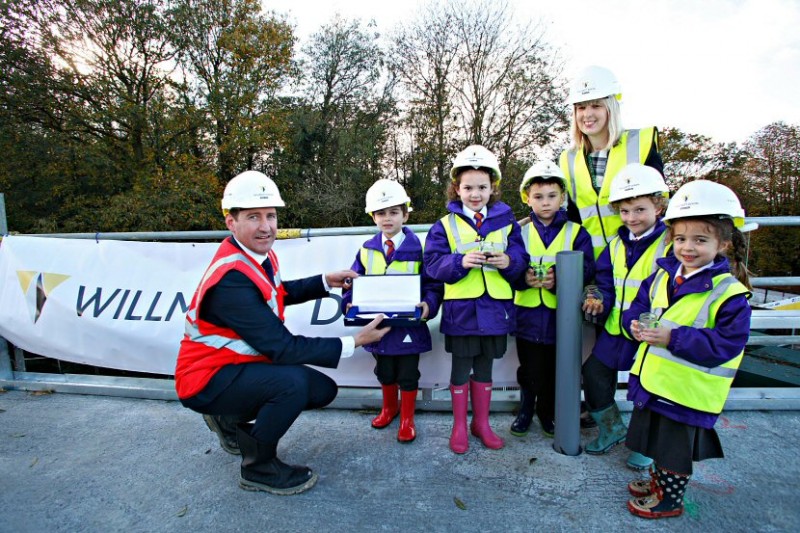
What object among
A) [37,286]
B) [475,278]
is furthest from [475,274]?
[37,286]

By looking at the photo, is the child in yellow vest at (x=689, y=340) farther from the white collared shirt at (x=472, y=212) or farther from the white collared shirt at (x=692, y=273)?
the white collared shirt at (x=472, y=212)

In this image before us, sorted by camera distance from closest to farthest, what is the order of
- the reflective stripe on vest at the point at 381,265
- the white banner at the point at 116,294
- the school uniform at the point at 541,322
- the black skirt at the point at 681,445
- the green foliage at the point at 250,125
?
the black skirt at the point at 681,445 → the school uniform at the point at 541,322 → the reflective stripe on vest at the point at 381,265 → the white banner at the point at 116,294 → the green foliage at the point at 250,125

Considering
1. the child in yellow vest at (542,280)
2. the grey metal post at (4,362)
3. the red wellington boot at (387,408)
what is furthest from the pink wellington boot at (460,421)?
the grey metal post at (4,362)

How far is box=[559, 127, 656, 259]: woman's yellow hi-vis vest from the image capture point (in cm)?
302

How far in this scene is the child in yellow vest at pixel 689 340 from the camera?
217cm

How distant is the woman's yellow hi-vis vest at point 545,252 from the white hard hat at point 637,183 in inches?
A: 15.6

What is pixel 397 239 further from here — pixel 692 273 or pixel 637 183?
pixel 692 273

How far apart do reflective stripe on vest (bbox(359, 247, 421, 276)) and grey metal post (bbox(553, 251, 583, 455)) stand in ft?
3.32

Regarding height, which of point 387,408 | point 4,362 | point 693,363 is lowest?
point 387,408

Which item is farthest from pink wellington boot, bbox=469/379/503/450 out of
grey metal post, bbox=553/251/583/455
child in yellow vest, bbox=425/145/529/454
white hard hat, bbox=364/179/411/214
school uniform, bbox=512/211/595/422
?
white hard hat, bbox=364/179/411/214

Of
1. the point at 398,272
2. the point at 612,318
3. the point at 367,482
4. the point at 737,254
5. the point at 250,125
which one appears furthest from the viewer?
the point at 250,125

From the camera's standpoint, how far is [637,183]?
2.67m

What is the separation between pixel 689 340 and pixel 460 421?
1572mm

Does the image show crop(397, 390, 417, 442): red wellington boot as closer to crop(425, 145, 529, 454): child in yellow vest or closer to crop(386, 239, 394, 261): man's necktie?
crop(425, 145, 529, 454): child in yellow vest
